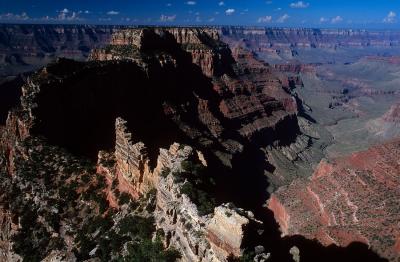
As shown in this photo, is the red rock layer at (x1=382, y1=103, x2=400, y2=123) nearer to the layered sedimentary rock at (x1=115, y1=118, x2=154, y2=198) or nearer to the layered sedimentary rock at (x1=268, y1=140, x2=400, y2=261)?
the layered sedimentary rock at (x1=268, y1=140, x2=400, y2=261)

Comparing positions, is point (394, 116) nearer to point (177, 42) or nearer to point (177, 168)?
point (177, 42)

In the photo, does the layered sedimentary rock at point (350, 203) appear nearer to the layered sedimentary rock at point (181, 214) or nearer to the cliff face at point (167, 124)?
the cliff face at point (167, 124)

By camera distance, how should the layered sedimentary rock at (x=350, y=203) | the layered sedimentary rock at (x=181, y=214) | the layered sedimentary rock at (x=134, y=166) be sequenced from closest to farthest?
the layered sedimentary rock at (x=181, y=214) < the layered sedimentary rock at (x=134, y=166) < the layered sedimentary rock at (x=350, y=203)

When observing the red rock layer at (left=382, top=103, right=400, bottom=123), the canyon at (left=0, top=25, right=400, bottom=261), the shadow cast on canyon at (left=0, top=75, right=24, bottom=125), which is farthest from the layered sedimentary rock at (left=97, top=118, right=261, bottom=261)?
the red rock layer at (left=382, top=103, right=400, bottom=123)

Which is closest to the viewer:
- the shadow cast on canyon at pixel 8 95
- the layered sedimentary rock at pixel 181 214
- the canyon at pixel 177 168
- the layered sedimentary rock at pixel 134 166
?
the layered sedimentary rock at pixel 181 214

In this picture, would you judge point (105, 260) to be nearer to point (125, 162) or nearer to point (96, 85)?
point (125, 162)

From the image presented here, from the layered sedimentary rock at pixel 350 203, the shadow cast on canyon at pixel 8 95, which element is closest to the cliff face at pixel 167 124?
the layered sedimentary rock at pixel 350 203

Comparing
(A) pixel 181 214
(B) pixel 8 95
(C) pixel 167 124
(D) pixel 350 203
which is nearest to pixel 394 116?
(C) pixel 167 124
